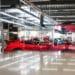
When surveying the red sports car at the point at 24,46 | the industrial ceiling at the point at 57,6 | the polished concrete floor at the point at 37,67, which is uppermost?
the industrial ceiling at the point at 57,6

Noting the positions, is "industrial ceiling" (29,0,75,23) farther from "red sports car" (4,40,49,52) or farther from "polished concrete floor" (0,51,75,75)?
"polished concrete floor" (0,51,75,75)

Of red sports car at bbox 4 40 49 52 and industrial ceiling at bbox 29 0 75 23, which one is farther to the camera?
red sports car at bbox 4 40 49 52

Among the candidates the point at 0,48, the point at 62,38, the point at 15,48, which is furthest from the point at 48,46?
the point at 0,48

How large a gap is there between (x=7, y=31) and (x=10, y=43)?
68.5 inches

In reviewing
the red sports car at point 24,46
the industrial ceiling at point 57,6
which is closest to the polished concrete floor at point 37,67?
the industrial ceiling at point 57,6

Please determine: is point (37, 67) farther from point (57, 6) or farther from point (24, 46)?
point (24, 46)

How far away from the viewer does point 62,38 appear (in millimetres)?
17531

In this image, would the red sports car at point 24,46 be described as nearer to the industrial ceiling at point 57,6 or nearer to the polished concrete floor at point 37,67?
the industrial ceiling at point 57,6

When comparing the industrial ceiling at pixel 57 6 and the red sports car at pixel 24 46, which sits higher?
the industrial ceiling at pixel 57 6

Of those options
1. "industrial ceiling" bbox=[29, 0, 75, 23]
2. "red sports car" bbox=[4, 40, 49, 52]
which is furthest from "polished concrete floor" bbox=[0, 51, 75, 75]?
"red sports car" bbox=[4, 40, 49, 52]

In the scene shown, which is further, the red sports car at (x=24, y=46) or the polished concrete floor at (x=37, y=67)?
the red sports car at (x=24, y=46)

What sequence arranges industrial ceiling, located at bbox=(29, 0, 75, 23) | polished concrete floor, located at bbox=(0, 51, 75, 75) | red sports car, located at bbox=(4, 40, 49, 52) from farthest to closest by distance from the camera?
1. red sports car, located at bbox=(4, 40, 49, 52)
2. industrial ceiling, located at bbox=(29, 0, 75, 23)
3. polished concrete floor, located at bbox=(0, 51, 75, 75)

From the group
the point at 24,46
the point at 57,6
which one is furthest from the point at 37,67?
the point at 24,46

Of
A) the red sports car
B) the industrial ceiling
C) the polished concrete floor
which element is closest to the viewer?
the polished concrete floor
